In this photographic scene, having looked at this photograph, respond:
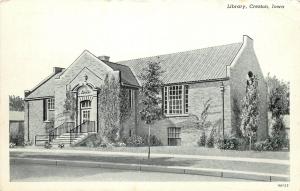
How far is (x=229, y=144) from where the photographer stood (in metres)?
19.0

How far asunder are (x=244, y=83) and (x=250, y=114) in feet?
6.79

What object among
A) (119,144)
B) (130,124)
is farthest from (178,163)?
(130,124)

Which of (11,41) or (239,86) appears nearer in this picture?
(11,41)

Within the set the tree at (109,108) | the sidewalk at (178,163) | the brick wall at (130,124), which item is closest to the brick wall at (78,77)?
the tree at (109,108)

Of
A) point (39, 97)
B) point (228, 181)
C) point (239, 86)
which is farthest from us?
point (39, 97)

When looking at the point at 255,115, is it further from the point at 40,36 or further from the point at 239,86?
the point at 40,36

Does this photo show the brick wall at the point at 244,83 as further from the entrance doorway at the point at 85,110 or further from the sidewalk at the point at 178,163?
the entrance doorway at the point at 85,110

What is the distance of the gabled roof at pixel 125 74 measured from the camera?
73.2 ft

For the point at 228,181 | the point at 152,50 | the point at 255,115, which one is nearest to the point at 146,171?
the point at 228,181

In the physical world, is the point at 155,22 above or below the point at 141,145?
above

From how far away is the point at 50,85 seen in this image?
84.4ft

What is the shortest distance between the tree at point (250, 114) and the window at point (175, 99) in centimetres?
341
